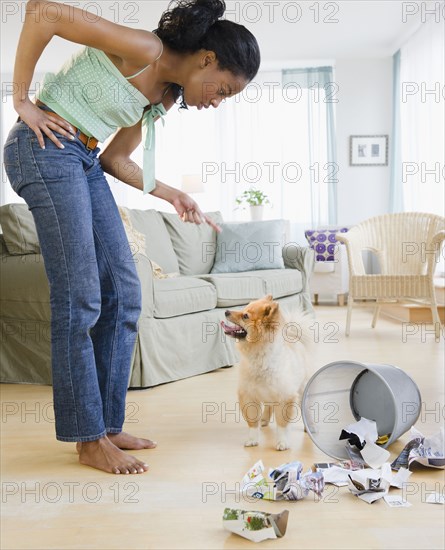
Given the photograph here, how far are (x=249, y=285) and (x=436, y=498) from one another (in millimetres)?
2171

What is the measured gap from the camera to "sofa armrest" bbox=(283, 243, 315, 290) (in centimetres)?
430

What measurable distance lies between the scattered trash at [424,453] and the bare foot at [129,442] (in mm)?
704

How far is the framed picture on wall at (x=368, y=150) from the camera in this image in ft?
24.3

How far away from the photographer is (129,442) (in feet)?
6.55

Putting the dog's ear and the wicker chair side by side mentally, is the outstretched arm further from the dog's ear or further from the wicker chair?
the wicker chair

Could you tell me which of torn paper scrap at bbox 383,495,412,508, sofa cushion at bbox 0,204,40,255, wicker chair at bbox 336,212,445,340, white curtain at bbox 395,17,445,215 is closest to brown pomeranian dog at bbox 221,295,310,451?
torn paper scrap at bbox 383,495,412,508

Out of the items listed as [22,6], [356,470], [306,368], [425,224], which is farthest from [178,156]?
[356,470]

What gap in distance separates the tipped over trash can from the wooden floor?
0.07m

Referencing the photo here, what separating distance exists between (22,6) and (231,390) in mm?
4182

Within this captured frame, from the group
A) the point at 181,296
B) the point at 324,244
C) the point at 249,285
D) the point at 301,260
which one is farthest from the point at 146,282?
the point at 324,244

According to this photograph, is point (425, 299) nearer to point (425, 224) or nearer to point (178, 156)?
point (425, 224)

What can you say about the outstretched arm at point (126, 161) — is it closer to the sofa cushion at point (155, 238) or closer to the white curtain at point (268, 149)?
the sofa cushion at point (155, 238)

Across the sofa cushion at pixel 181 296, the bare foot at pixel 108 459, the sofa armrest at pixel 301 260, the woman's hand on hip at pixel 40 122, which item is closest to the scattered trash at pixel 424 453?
the bare foot at pixel 108 459

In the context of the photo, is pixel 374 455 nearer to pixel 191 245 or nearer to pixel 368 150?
pixel 191 245
